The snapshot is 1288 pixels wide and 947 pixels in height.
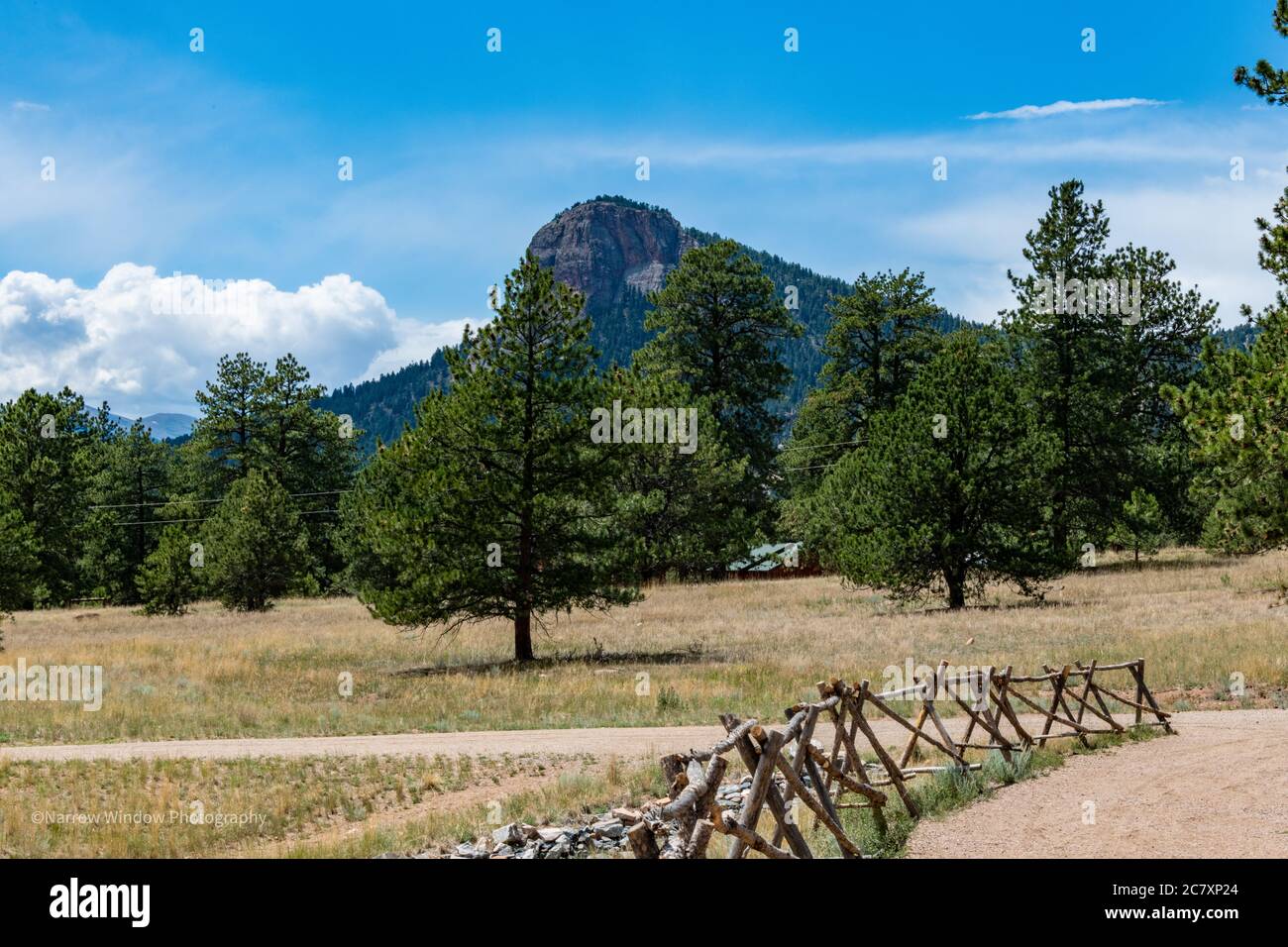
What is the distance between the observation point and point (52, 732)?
21.1 m

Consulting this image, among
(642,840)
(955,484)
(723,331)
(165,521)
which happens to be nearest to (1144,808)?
(642,840)

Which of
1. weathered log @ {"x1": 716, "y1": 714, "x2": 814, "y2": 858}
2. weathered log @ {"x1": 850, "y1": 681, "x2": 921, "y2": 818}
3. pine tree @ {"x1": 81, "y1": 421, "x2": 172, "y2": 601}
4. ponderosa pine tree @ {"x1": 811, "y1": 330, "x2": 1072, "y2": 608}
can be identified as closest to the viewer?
weathered log @ {"x1": 716, "y1": 714, "x2": 814, "y2": 858}

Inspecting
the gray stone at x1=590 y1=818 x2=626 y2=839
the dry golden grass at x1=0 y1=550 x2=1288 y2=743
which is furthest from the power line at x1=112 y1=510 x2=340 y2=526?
the gray stone at x1=590 y1=818 x2=626 y2=839

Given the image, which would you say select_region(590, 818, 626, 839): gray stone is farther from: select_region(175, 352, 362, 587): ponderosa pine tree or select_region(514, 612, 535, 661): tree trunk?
select_region(175, 352, 362, 587): ponderosa pine tree

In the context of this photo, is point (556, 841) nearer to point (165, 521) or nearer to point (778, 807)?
point (778, 807)

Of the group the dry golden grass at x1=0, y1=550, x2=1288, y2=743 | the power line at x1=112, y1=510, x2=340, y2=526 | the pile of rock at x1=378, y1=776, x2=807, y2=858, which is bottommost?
the dry golden grass at x1=0, y1=550, x2=1288, y2=743

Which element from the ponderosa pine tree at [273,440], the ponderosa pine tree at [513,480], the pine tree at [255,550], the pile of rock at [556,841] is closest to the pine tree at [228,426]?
the ponderosa pine tree at [273,440]

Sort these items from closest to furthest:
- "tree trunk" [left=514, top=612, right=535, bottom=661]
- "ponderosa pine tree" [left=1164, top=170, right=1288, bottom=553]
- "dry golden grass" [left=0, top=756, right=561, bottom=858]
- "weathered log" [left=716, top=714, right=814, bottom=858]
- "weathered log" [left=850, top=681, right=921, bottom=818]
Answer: "weathered log" [left=716, top=714, right=814, bottom=858]
"weathered log" [left=850, top=681, right=921, bottom=818]
"dry golden grass" [left=0, top=756, right=561, bottom=858]
"ponderosa pine tree" [left=1164, top=170, right=1288, bottom=553]
"tree trunk" [left=514, top=612, right=535, bottom=661]

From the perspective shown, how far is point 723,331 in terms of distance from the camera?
65.4 m

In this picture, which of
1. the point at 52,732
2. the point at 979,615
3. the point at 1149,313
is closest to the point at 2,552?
the point at 52,732

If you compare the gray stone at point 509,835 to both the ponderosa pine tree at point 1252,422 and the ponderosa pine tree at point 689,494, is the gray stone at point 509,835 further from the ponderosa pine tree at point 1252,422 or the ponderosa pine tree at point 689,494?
the ponderosa pine tree at point 689,494

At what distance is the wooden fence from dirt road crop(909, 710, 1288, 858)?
0.88m

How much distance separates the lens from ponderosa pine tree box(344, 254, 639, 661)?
29.5 meters

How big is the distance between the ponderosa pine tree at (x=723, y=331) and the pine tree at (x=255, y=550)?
23196 mm
